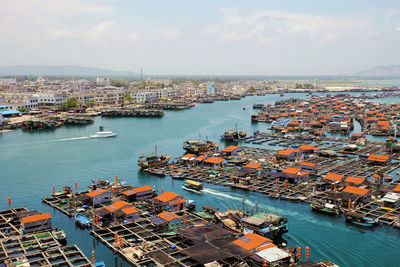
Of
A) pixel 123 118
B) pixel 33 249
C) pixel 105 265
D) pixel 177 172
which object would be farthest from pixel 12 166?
pixel 123 118

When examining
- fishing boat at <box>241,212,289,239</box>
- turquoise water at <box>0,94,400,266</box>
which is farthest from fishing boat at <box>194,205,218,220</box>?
fishing boat at <box>241,212,289,239</box>

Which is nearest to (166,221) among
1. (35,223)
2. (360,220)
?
(35,223)

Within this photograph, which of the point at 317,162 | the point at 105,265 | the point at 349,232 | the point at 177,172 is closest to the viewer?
the point at 105,265

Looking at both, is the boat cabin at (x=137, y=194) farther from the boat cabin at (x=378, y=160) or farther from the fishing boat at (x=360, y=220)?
the boat cabin at (x=378, y=160)

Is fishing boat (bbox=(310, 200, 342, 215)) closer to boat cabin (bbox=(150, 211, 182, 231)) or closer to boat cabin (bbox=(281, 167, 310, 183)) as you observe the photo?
boat cabin (bbox=(281, 167, 310, 183))

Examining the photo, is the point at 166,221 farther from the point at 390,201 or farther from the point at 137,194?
the point at 390,201

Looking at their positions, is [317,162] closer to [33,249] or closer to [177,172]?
[177,172]

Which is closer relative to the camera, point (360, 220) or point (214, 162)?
point (360, 220)
